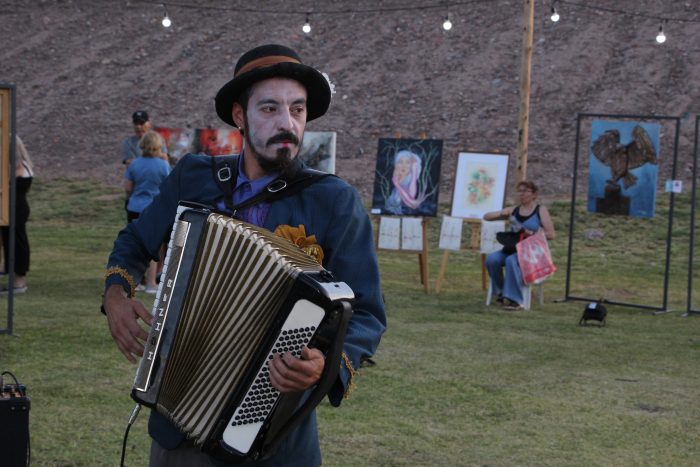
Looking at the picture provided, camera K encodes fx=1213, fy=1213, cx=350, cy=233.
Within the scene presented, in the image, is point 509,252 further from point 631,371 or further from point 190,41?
point 190,41

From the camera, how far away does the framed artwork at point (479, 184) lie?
14.2 meters

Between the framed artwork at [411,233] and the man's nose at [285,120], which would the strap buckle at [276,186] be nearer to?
the man's nose at [285,120]

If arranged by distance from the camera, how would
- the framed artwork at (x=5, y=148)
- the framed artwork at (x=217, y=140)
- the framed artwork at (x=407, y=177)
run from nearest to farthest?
the framed artwork at (x=5, y=148), the framed artwork at (x=407, y=177), the framed artwork at (x=217, y=140)

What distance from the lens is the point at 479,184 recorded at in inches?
566

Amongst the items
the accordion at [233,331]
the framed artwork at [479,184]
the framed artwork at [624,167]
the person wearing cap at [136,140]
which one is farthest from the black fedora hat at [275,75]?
the framed artwork at [479,184]

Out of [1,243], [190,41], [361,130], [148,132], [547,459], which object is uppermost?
[190,41]

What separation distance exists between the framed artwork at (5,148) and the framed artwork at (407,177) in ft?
19.1

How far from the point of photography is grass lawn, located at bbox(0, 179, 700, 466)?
21.8ft

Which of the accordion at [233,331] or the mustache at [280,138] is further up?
the mustache at [280,138]

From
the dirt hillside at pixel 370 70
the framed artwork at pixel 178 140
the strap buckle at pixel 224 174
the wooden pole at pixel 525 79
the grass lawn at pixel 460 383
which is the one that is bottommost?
the grass lawn at pixel 460 383

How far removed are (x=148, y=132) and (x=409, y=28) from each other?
20.7m

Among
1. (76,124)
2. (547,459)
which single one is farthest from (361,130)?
(547,459)

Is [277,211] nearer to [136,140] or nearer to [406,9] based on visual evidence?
[136,140]

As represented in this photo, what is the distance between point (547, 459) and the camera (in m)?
6.51
